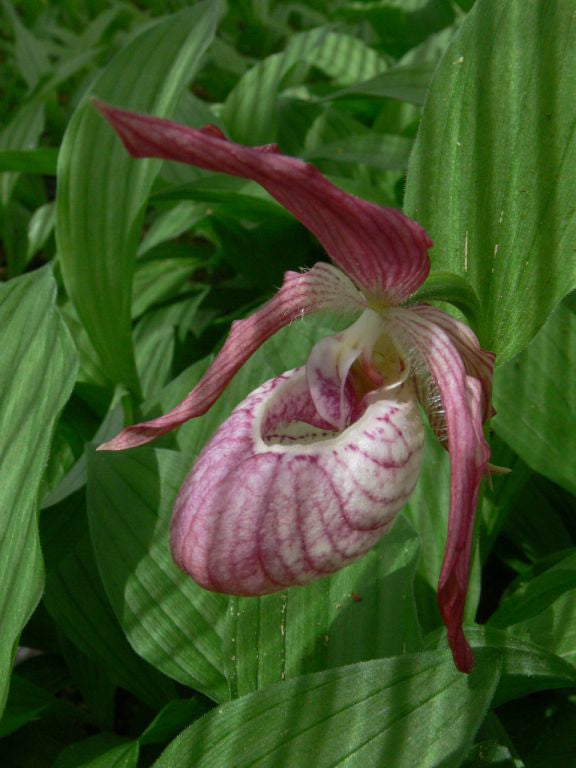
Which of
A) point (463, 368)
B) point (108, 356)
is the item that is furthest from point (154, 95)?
point (463, 368)

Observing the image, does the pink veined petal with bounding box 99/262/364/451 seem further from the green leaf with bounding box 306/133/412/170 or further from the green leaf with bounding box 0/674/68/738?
the green leaf with bounding box 306/133/412/170

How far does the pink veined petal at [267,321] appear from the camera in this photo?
0.88 metres

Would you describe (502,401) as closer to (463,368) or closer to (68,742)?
(463,368)

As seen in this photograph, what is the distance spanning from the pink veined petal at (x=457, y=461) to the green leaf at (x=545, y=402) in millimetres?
380

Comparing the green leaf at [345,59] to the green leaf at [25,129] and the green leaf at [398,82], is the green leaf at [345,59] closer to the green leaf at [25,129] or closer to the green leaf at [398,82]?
the green leaf at [398,82]

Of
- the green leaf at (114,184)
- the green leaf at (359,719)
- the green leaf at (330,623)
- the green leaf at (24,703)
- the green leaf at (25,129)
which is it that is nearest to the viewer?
the green leaf at (359,719)

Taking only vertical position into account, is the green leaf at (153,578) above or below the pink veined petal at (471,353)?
below

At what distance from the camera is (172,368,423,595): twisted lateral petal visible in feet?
2.43

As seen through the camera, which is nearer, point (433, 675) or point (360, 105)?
point (433, 675)

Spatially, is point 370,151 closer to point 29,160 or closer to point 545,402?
point 29,160

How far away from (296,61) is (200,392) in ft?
5.66

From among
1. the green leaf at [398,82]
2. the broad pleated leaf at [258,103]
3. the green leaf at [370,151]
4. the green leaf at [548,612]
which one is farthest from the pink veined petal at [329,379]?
the broad pleated leaf at [258,103]

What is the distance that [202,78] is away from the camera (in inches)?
116

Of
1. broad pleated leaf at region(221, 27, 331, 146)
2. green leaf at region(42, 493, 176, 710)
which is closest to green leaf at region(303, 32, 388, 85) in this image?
broad pleated leaf at region(221, 27, 331, 146)
